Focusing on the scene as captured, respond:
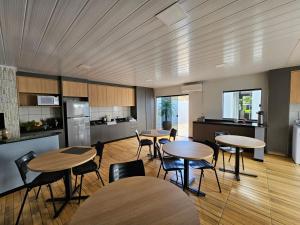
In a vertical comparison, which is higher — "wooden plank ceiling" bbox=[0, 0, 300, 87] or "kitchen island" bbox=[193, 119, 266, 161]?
"wooden plank ceiling" bbox=[0, 0, 300, 87]

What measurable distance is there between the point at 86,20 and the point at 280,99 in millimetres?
4965

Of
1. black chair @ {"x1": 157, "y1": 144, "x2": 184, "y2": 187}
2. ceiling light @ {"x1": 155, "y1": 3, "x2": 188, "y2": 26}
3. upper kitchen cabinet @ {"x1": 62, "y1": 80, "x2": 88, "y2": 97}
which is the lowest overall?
black chair @ {"x1": 157, "y1": 144, "x2": 184, "y2": 187}

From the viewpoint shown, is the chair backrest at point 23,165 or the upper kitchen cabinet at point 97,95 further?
the upper kitchen cabinet at point 97,95

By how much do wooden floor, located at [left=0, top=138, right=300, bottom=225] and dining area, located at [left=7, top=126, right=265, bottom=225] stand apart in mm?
25

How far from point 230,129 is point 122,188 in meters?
4.45

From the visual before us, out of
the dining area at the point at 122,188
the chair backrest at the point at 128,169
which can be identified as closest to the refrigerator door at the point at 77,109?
the dining area at the point at 122,188

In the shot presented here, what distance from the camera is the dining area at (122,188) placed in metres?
0.99

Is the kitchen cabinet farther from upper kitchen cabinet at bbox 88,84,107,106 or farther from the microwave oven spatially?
the microwave oven

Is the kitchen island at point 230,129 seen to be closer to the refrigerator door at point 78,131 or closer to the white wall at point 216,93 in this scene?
the white wall at point 216,93

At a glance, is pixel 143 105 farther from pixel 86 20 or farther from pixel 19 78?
pixel 86 20

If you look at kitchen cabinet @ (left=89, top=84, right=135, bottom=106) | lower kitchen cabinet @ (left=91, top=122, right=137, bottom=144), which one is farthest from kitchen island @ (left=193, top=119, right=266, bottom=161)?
kitchen cabinet @ (left=89, top=84, right=135, bottom=106)

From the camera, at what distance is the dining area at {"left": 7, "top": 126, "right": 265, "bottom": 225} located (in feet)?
3.25

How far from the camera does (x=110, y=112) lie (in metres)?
6.35

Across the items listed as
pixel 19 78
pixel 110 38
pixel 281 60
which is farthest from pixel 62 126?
pixel 281 60
